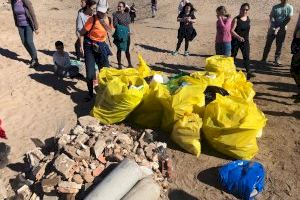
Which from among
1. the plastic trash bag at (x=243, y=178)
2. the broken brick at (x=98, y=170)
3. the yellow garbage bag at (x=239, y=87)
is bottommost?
the plastic trash bag at (x=243, y=178)

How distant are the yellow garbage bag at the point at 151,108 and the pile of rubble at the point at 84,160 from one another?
37 centimetres

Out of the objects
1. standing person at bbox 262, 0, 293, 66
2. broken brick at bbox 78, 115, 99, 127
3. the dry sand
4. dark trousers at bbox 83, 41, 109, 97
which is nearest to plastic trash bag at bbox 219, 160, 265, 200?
the dry sand

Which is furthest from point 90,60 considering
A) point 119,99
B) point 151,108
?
point 151,108

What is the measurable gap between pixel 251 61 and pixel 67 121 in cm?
473

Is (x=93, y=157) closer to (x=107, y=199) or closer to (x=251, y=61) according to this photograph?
(x=107, y=199)

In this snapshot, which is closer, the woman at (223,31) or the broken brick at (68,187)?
the broken brick at (68,187)

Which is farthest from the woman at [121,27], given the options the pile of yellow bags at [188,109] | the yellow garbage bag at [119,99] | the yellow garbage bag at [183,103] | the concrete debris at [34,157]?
the concrete debris at [34,157]

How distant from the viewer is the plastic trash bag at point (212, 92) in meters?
5.83

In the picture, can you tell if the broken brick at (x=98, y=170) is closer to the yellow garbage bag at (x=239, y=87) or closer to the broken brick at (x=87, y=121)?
the broken brick at (x=87, y=121)

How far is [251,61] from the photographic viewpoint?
30.1 feet

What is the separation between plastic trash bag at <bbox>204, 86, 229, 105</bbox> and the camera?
19.1 ft

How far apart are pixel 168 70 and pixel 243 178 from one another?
4419 mm

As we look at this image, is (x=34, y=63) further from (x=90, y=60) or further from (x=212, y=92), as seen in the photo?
(x=212, y=92)

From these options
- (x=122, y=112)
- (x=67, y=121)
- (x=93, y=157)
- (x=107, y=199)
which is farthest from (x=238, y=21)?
(x=107, y=199)
